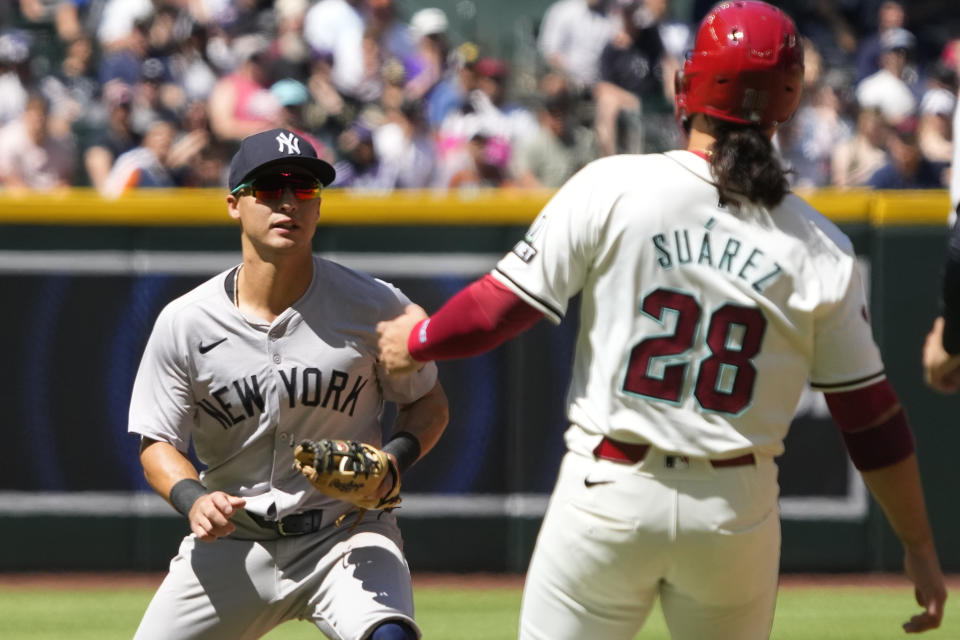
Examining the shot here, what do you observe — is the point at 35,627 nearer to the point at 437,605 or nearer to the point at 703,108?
the point at 437,605

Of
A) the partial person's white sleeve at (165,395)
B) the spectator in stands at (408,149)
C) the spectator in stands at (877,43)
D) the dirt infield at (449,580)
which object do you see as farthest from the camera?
the spectator in stands at (877,43)

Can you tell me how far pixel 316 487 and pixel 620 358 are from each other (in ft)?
3.31

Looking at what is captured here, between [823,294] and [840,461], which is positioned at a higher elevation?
[823,294]

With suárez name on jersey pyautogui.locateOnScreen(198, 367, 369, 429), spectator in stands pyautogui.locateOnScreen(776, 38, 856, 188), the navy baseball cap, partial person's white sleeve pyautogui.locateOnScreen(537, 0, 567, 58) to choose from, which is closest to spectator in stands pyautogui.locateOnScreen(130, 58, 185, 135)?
partial person's white sleeve pyautogui.locateOnScreen(537, 0, 567, 58)

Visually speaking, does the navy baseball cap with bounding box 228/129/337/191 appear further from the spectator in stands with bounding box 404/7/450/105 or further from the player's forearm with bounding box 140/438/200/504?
the spectator in stands with bounding box 404/7/450/105

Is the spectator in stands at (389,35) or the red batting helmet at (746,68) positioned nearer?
the red batting helmet at (746,68)

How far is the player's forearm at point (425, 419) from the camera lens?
4.19m

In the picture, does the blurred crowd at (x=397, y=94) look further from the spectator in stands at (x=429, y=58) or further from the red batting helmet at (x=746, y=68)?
the red batting helmet at (x=746, y=68)

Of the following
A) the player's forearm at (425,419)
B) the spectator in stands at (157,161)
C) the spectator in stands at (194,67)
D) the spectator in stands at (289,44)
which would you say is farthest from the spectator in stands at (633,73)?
the player's forearm at (425,419)

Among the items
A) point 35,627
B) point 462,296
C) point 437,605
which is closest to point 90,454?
point 35,627

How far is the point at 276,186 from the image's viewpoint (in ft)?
13.1

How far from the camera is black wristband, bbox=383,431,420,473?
4.03m

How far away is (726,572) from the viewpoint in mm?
3117

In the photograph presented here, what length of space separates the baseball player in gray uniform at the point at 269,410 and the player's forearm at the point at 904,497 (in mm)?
1308
